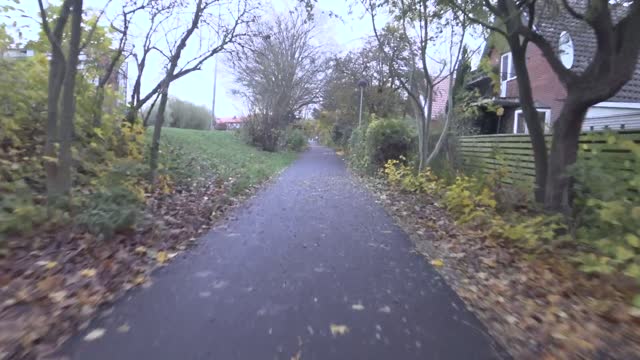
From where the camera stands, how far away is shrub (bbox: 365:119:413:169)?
58.3 ft

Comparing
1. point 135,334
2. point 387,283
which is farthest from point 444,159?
point 135,334

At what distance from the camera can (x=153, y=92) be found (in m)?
11.2

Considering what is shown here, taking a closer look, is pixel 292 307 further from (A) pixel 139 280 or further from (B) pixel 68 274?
(B) pixel 68 274

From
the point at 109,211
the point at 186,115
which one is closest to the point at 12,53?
the point at 109,211

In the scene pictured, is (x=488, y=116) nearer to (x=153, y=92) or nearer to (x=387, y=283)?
(x=153, y=92)

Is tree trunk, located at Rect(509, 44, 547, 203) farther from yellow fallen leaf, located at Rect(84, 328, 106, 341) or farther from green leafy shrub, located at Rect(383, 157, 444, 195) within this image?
yellow fallen leaf, located at Rect(84, 328, 106, 341)

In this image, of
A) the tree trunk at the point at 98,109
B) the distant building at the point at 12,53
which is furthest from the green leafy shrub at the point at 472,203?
the distant building at the point at 12,53

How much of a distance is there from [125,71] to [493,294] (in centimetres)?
1074

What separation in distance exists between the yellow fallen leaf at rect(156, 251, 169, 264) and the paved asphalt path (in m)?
0.16

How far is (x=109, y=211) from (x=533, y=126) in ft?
21.0

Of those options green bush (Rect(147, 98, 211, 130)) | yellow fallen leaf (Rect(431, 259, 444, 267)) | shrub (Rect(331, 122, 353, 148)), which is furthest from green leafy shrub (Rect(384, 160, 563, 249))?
shrub (Rect(331, 122, 353, 148))

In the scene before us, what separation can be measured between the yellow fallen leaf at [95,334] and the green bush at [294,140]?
3506 centimetres

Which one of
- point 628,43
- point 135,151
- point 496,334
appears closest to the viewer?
point 496,334

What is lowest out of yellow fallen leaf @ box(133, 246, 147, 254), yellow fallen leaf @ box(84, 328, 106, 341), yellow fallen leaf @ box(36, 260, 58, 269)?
yellow fallen leaf @ box(84, 328, 106, 341)
